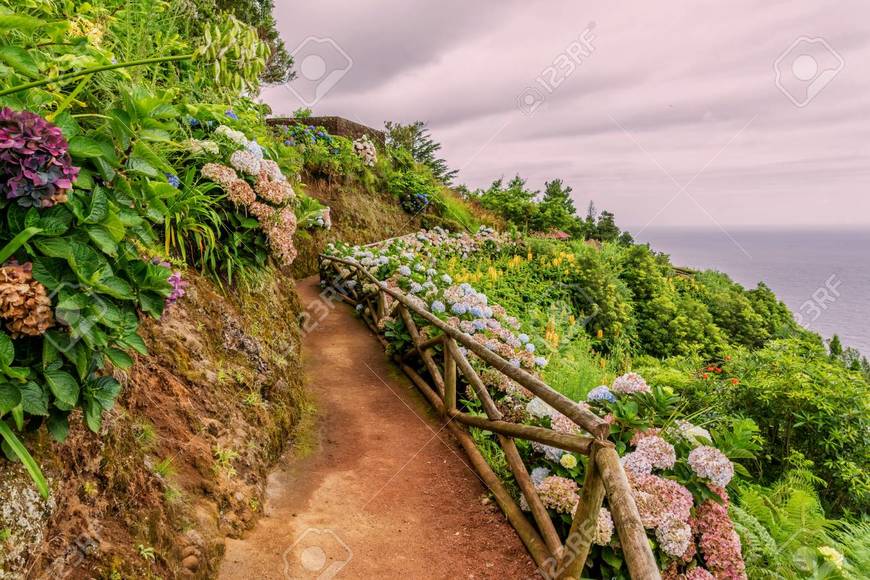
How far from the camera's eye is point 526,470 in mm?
3420

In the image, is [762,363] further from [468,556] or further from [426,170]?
[426,170]

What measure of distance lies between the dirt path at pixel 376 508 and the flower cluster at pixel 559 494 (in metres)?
0.37

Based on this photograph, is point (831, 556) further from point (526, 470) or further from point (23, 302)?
point (23, 302)

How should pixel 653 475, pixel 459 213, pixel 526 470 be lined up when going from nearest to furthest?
pixel 653 475 < pixel 526 470 < pixel 459 213

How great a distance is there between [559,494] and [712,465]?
93cm

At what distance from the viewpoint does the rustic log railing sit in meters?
2.03

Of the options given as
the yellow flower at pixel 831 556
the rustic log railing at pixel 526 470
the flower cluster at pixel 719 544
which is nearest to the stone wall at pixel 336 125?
the rustic log railing at pixel 526 470

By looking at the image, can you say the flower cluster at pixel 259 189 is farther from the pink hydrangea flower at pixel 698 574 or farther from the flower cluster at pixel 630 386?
the pink hydrangea flower at pixel 698 574

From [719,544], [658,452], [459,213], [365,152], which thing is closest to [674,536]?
[719,544]

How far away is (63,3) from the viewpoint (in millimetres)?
3467

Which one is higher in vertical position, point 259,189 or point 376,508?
point 259,189

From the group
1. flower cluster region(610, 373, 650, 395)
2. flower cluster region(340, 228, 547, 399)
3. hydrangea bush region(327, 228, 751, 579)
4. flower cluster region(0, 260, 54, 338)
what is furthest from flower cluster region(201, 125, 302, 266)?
flower cluster region(610, 373, 650, 395)

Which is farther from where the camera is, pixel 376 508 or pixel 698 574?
pixel 376 508

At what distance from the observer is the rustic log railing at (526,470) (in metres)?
2.03
